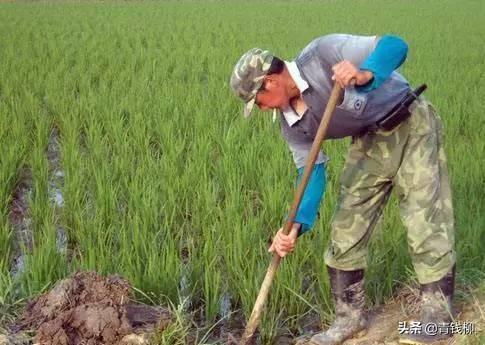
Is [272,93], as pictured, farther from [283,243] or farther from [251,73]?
[283,243]

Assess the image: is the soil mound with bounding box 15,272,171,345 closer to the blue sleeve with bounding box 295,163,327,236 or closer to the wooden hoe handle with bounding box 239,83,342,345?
the wooden hoe handle with bounding box 239,83,342,345

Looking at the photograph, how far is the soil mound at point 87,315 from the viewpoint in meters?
2.05

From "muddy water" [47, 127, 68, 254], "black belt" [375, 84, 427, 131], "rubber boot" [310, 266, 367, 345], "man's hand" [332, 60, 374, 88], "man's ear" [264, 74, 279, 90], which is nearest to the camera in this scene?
"man's hand" [332, 60, 374, 88]

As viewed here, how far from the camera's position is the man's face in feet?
6.45

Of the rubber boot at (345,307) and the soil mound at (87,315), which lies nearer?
the soil mound at (87,315)

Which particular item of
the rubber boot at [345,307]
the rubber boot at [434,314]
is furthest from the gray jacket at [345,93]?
the rubber boot at [434,314]

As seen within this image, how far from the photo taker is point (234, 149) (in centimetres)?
414

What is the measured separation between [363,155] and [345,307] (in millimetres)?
555

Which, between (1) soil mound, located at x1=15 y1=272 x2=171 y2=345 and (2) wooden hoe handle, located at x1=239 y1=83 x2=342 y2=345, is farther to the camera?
(1) soil mound, located at x1=15 y1=272 x2=171 y2=345

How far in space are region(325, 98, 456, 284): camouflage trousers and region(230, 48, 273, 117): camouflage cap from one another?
1.58 feet

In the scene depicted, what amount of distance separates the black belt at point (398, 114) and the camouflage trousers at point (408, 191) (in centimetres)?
4

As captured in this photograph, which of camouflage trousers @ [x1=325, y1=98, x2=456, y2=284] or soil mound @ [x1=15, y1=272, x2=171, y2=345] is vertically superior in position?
camouflage trousers @ [x1=325, y1=98, x2=456, y2=284]

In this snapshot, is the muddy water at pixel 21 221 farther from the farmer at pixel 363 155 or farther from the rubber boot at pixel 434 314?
the rubber boot at pixel 434 314

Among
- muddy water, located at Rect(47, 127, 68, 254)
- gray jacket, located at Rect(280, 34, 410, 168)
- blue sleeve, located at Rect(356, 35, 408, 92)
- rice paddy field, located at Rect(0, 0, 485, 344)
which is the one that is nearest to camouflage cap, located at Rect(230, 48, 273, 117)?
gray jacket, located at Rect(280, 34, 410, 168)
